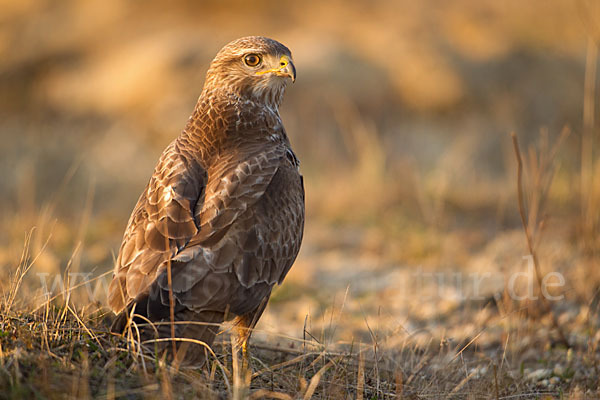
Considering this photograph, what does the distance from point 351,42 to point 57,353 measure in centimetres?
1519

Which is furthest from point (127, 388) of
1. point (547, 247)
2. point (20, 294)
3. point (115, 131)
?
point (115, 131)

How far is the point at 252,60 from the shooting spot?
4402 millimetres

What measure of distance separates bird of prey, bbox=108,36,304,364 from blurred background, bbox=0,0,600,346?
1.75 m

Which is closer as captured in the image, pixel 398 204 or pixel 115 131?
pixel 398 204

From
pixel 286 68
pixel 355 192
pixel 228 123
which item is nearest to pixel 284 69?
pixel 286 68

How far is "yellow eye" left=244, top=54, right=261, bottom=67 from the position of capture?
4.38 metres

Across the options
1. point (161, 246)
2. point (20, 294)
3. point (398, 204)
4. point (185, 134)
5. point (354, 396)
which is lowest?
point (398, 204)

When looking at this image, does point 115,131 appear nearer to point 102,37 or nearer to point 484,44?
point 102,37

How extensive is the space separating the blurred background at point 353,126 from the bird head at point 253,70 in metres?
2.06

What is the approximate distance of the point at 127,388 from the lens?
304 centimetres

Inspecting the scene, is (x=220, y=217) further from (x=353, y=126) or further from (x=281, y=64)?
(x=353, y=126)

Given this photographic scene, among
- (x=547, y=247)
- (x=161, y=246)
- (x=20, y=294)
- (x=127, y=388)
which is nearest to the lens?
(x=127, y=388)

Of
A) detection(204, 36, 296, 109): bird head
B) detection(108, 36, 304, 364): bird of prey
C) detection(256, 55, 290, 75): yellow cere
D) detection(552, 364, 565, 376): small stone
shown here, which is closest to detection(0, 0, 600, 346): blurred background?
detection(552, 364, 565, 376): small stone

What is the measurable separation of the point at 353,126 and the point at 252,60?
9.12 meters
